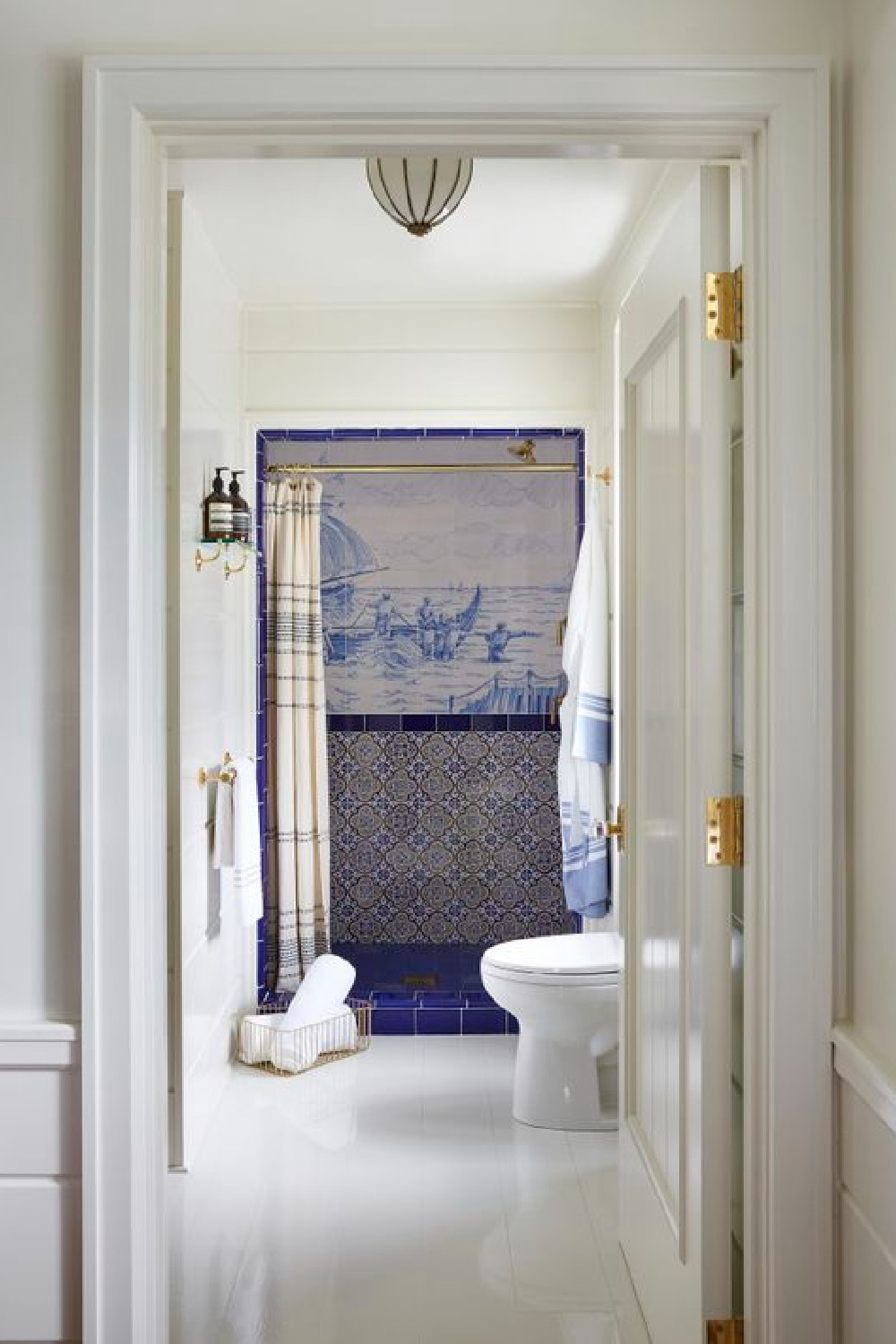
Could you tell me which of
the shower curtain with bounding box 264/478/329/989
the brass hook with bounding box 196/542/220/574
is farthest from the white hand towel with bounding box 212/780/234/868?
the shower curtain with bounding box 264/478/329/989

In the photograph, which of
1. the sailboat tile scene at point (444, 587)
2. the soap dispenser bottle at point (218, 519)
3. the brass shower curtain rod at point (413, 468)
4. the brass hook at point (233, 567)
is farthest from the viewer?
the sailboat tile scene at point (444, 587)

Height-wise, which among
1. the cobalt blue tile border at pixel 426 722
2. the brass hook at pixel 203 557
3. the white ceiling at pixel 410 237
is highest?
the white ceiling at pixel 410 237

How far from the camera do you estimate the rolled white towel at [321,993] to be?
4270 mm

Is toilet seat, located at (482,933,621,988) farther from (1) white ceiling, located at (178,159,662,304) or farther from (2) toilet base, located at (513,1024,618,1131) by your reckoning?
(1) white ceiling, located at (178,159,662,304)

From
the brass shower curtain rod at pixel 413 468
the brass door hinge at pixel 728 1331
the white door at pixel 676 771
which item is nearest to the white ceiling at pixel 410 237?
the brass shower curtain rod at pixel 413 468

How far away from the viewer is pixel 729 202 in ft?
6.47
